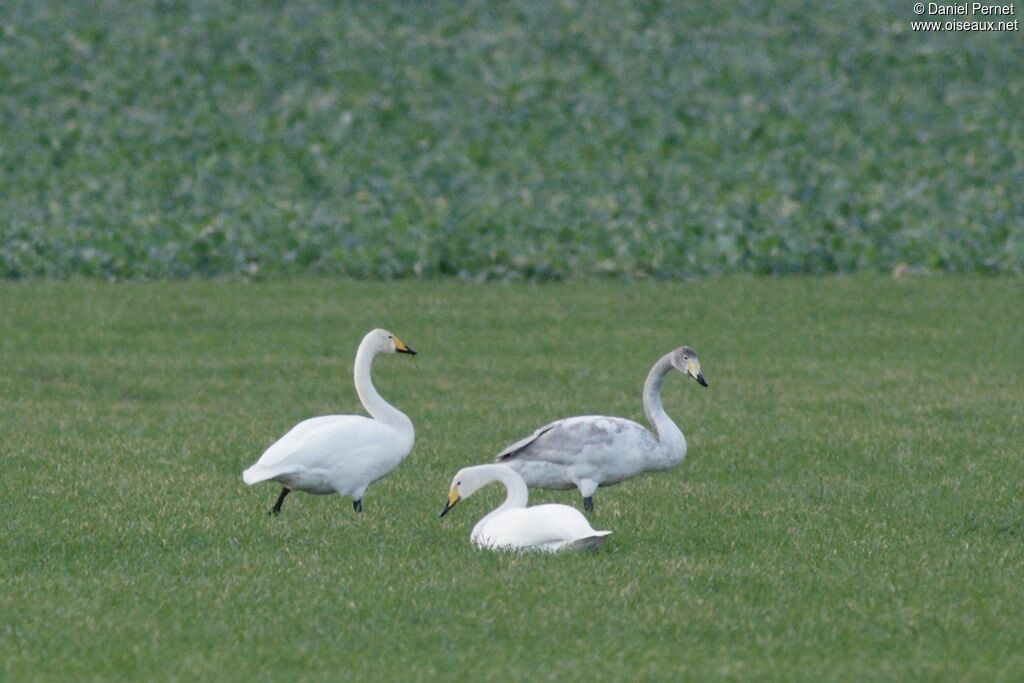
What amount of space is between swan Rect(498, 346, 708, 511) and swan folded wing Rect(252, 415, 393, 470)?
2.81ft

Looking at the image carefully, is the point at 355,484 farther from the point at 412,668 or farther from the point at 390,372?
the point at 390,372

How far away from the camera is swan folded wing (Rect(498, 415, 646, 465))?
10.9 m

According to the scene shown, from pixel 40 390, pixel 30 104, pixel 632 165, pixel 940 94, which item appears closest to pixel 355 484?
pixel 40 390

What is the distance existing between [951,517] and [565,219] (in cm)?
1641

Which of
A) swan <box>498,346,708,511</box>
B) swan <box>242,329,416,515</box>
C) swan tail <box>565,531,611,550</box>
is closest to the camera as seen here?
swan tail <box>565,531,611,550</box>

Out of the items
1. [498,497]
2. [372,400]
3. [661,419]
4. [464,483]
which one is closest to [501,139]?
[498,497]

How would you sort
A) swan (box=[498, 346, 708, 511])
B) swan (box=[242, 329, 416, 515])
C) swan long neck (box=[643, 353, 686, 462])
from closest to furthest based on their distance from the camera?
swan (box=[242, 329, 416, 515]) → swan (box=[498, 346, 708, 511]) → swan long neck (box=[643, 353, 686, 462])

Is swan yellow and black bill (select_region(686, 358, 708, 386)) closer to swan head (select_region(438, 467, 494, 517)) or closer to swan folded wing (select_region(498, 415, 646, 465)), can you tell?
swan folded wing (select_region(498, 415, 646, 465))

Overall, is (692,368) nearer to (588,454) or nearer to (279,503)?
(588,454)

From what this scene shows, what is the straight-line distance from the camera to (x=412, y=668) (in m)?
7.35

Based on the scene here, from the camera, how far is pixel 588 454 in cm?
1091

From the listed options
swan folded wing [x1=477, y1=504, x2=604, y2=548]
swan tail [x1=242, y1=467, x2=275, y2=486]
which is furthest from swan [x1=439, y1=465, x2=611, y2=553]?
swan tail [x1=242, y1=467, x2=275, y2=486]

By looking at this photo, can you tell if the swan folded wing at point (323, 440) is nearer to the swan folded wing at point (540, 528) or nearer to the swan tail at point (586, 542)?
the swan folded wing at point (540, 528)

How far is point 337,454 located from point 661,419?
2239mm
